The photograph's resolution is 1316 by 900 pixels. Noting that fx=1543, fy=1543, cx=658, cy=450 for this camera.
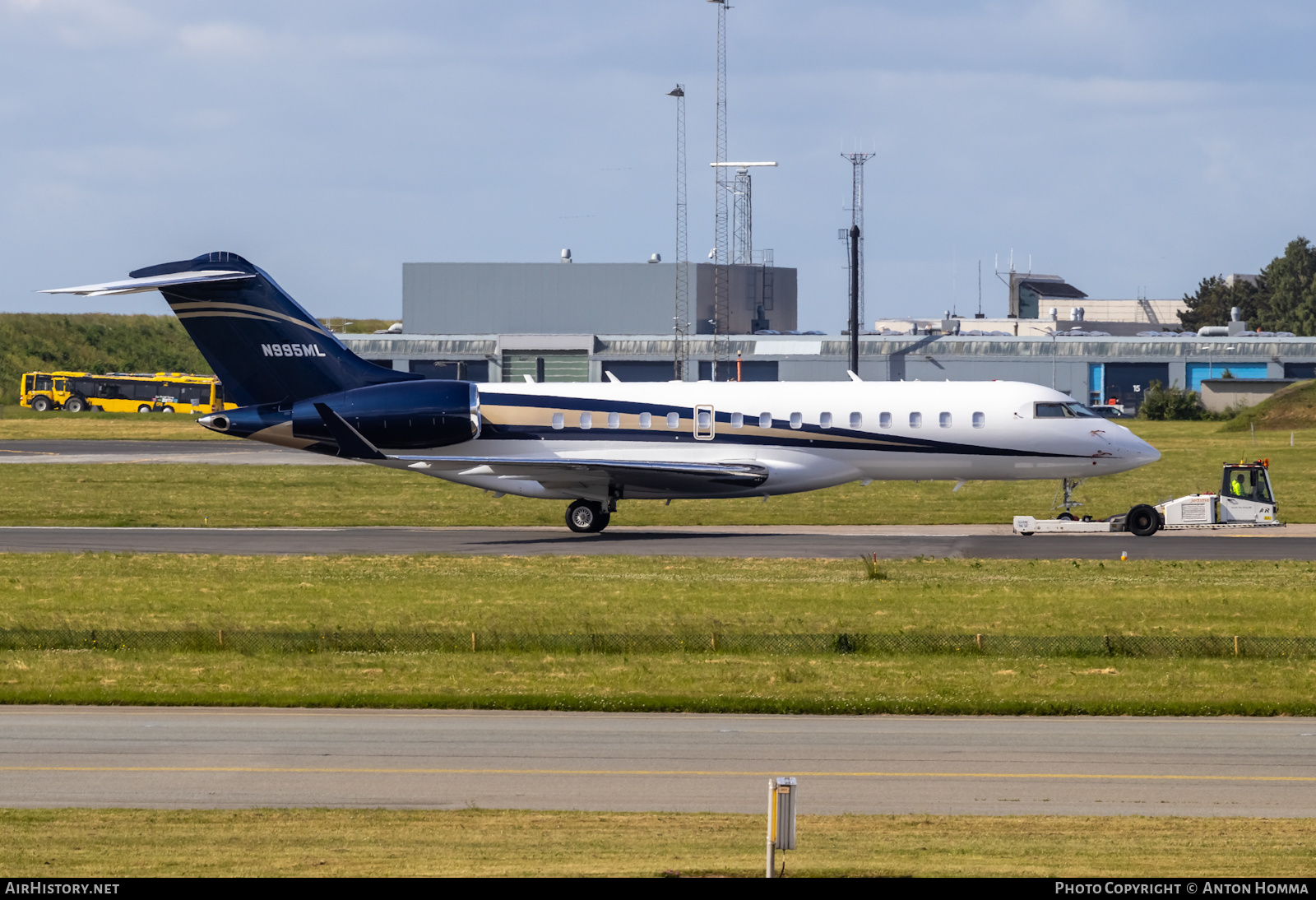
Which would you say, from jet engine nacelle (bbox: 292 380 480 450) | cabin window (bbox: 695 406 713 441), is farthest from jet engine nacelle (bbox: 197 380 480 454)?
cabin window (bbox: 695 406 713 441)

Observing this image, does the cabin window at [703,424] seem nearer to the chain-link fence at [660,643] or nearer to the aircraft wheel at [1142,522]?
the aircraft wheel at [1142,522]

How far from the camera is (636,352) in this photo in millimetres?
119750

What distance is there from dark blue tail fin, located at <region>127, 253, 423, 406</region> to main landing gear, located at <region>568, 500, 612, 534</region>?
7047mm

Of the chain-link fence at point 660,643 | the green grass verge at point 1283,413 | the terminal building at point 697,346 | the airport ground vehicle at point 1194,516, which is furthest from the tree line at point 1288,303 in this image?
the chain-link fence at point 660,643

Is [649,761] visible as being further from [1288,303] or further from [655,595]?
[1288,303]

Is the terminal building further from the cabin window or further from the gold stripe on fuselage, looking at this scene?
the cabin window

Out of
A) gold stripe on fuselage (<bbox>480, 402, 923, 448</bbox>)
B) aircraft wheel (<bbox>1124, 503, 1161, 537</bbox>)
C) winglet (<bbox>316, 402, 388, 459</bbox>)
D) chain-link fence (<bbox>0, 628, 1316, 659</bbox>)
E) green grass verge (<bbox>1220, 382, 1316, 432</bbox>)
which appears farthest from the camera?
green grass verge (<bbox>1220, 382, 1316, 432</bbox>)

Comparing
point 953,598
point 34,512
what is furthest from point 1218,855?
point 34,512

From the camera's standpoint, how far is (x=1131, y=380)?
121812 millimetres

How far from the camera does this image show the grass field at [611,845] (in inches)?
472

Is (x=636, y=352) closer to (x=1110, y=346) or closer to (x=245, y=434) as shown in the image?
(x=1110, y=346)

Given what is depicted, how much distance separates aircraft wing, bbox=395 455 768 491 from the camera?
3988cm

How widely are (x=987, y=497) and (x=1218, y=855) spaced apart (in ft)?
145

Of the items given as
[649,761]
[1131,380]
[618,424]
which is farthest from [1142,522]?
[1131,380]
